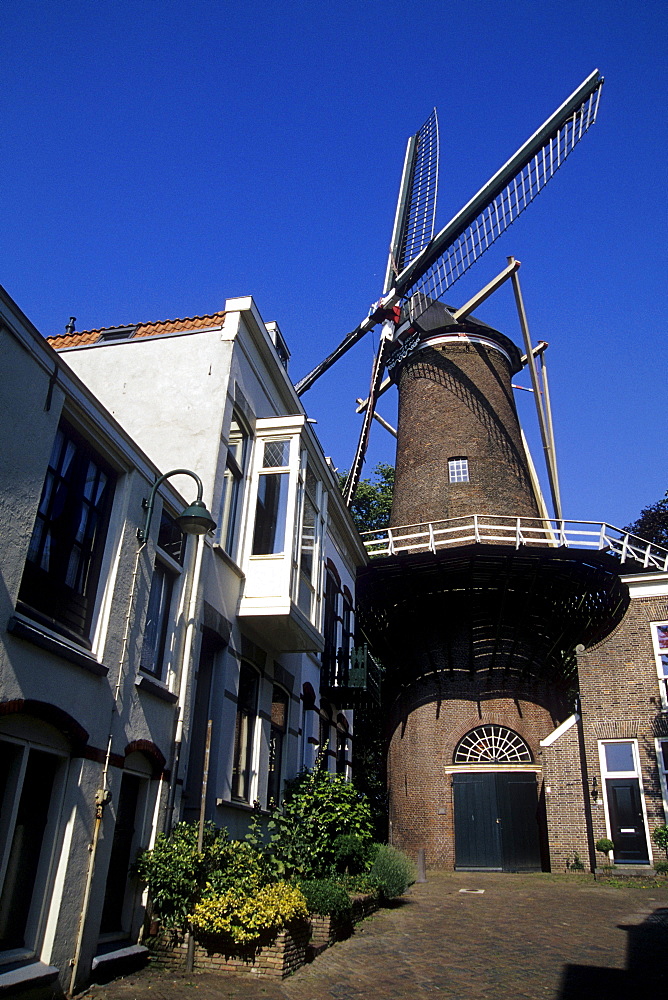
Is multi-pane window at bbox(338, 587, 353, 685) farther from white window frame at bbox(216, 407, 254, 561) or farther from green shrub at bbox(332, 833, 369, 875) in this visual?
white window frame at bbox(216, 407, 254, 561)

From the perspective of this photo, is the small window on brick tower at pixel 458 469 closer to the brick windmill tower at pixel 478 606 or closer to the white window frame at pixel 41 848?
the brick windmill tower at pixel 478 606

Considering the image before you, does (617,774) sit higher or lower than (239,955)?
higher

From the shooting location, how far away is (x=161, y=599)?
9570 mm

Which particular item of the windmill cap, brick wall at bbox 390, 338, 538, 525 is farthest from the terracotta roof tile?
the windmill cap

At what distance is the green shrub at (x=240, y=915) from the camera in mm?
7625

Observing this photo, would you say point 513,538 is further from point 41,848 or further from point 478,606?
point 41,848

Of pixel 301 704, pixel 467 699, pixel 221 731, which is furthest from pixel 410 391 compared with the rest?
pixel 221 731

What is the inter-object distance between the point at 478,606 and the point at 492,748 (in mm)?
4048

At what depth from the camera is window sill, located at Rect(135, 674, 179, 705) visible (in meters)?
8.46

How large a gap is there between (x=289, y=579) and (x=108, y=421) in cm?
448

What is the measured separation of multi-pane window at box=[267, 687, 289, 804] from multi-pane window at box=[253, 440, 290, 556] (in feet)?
8.61

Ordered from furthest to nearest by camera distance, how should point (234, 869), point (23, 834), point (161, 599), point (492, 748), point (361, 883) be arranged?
point (492, 748), point (361, 883), point (161, 599), point (234, 869), point (23, 834)

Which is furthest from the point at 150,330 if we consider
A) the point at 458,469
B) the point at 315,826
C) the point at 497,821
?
the point at 497,821

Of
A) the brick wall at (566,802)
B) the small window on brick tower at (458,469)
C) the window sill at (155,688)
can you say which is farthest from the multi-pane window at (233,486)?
the small window on brick tower at (458,469)
